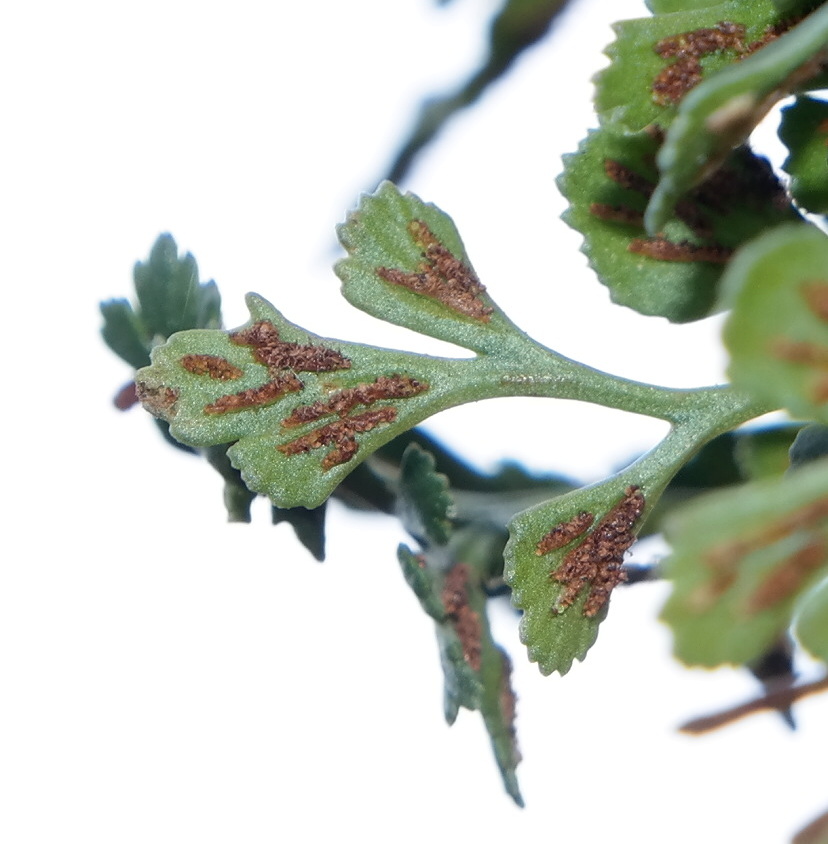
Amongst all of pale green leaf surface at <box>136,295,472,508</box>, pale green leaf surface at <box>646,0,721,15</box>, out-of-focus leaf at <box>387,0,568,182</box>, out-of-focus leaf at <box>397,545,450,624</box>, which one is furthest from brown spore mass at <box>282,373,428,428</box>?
out-of-focus leaf at <box>387,0,568,182</box>

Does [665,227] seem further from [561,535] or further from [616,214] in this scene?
[561,535]

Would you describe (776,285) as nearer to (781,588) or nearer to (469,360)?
(781,588)

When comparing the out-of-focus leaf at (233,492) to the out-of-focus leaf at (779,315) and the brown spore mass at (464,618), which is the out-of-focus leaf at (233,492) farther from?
the out-of-focus leaf at (779,315)

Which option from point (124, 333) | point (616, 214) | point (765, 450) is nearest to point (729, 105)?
point (616, 214)

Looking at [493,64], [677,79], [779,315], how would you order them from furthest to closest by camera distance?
[493,64] < [677,79] < [779,315]

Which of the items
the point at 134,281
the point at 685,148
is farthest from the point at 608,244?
→ the point at 134,281

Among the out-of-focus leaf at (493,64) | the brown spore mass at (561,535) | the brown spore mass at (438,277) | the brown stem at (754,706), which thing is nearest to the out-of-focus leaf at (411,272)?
the brown spore mass at (438,277)

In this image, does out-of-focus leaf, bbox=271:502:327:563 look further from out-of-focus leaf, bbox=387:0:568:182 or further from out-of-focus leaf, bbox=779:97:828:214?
out-of-focus leaf, bbox=387:0:568:182
